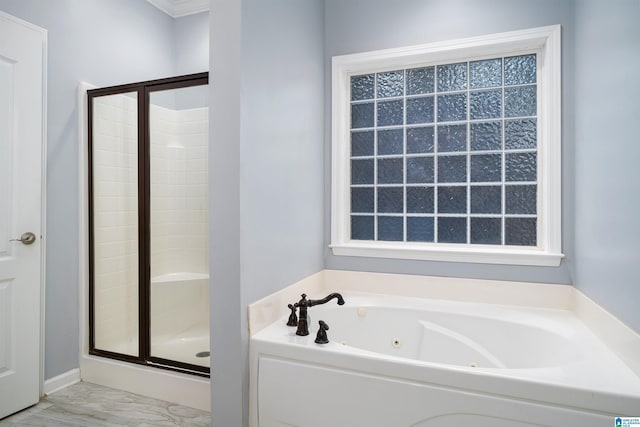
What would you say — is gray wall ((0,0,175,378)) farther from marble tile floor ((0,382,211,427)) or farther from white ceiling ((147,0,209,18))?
white ceiling ((147,0,209,18))

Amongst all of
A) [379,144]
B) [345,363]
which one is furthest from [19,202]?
[379,144]

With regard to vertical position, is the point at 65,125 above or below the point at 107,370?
above

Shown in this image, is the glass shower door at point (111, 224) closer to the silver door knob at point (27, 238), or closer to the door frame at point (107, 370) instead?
the door frame at point (107, 370)

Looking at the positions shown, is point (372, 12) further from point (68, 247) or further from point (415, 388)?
point (68, 247)

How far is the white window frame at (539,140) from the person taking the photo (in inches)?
82.0

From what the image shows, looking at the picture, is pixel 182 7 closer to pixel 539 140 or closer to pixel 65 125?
pixel 65 125

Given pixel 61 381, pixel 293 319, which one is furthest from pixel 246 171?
pixel 61 381

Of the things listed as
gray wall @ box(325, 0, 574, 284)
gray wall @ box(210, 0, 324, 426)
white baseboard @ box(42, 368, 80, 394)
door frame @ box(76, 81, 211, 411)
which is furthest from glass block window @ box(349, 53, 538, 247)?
white baseboard @ box(42, 368, 80, 394)

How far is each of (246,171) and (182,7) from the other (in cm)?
257

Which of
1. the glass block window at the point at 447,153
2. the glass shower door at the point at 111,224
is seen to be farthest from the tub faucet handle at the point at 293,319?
the glass shower door at the point at 111,224

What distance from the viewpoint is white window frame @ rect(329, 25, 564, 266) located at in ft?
6.83

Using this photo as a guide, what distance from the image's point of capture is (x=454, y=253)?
2.28 metres

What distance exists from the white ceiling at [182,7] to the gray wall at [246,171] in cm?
161

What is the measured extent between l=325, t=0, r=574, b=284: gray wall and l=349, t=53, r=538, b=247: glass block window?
175 mm
